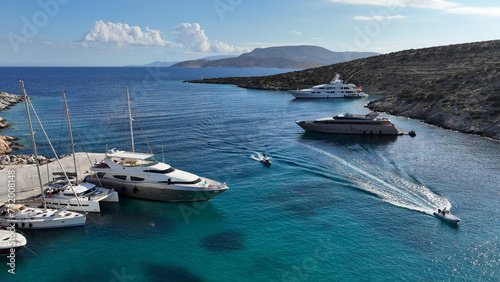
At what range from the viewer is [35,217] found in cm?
2950

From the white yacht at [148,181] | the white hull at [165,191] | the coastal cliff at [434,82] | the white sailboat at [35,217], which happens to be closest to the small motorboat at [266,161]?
the white yacht at [148,181]

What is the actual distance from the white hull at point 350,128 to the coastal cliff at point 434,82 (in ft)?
56.2

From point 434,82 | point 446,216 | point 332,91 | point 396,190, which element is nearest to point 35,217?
point 396,190

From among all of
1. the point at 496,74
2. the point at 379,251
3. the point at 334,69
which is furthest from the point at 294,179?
the point at 334,69

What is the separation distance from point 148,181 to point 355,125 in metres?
50.3

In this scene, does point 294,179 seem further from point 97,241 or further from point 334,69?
point 334,69

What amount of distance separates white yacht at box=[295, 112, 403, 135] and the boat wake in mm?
25254

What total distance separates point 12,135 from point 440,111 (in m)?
102

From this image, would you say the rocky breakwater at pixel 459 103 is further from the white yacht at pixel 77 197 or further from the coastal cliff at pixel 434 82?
the white yacht at pixel 77 197

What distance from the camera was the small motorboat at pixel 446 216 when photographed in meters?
30.6

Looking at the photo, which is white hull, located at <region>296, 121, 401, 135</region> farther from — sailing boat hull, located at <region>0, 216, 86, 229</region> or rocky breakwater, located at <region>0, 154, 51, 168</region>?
sailing boat hull, located at <region>0, 216, 86, 229</region>

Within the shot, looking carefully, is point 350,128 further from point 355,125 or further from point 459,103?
point 459,103

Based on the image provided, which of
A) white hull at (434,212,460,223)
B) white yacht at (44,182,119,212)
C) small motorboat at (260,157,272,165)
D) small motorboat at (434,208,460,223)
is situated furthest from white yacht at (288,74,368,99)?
white yacht at (44,182,119,212)

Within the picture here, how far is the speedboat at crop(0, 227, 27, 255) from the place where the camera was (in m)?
25.4
